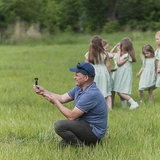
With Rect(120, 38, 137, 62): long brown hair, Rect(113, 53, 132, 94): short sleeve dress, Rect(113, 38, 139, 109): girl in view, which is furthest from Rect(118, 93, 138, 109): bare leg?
Rect(120, 38, 137, 62): long brown hair

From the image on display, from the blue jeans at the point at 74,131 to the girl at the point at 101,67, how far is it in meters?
3.10

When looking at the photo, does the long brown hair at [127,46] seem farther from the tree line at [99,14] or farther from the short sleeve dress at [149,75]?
the tree line at [99,14]

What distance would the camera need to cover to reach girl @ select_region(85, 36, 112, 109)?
322 inches

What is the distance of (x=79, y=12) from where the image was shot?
4925 centimetres

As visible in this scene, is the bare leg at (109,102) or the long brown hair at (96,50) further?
the bare leg at (109,102)

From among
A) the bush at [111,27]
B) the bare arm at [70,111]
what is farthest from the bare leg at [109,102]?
the bush at [111,27]

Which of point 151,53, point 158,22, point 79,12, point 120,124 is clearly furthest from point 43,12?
point 120,124

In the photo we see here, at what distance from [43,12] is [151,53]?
35.0 meters

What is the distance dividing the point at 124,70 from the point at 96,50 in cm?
113

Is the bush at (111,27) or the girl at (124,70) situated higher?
the bush at (111,27)

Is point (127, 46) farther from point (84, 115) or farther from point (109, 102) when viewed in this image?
point (84, 115)

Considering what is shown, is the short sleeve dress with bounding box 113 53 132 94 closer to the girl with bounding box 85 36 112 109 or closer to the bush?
the girl with bounding box 85 36 112 109

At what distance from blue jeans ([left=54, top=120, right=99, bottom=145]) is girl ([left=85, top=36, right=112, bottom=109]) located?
3104 millimetres

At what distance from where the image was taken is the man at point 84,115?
5.15 metres
